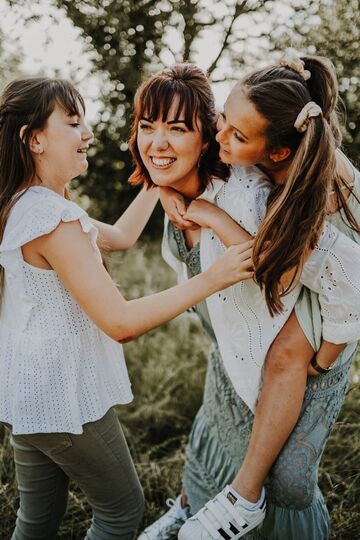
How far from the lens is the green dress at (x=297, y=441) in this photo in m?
2.33

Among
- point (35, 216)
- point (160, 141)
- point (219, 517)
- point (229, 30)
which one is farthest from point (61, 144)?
point (229, 30)

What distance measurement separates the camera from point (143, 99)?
2.33 m

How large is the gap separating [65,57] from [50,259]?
1890 millimetres

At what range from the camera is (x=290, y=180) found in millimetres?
2014

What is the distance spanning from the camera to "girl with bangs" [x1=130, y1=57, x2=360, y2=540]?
2.04 metres

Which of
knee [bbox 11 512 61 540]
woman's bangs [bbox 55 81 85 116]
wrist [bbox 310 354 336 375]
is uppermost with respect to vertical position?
woman's bangs [bbox 55 81 85 116]

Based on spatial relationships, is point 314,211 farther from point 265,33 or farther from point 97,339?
point 265,33

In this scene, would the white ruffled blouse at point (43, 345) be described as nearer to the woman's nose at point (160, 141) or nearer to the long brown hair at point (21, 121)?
the long brown hair at point (21, 121)

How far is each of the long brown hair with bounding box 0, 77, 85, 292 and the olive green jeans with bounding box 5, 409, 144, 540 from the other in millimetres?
709

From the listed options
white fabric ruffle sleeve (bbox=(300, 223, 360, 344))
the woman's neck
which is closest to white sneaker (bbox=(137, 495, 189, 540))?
white fabric ruffle sleeve (bbox=(300, 223, 360, 344))

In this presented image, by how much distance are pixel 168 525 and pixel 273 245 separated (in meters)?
1.50

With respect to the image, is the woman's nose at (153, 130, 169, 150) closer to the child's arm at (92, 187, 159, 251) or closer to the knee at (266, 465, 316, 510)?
the child's arm at (92, 187, 159, 251)

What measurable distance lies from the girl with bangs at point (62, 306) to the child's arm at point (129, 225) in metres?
0.52

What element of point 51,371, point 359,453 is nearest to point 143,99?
point 51,371
